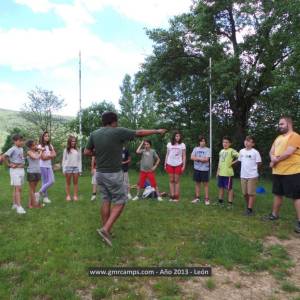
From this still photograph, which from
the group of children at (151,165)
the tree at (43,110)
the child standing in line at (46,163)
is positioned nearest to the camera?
the group of children at (151,165)

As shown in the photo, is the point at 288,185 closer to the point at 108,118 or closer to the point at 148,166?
the point at 108,118

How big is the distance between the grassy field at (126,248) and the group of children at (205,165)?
2.73 feet

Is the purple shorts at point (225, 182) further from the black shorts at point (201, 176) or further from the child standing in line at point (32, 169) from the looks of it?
the child standing in line at point (32, 169)

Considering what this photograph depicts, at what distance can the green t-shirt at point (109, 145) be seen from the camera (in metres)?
5.53

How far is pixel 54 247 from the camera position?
5445 millimetres

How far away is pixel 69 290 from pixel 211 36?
19431 millimetres

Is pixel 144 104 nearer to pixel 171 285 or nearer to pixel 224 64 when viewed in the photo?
pixel 224 64

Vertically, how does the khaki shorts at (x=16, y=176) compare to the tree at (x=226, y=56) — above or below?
below

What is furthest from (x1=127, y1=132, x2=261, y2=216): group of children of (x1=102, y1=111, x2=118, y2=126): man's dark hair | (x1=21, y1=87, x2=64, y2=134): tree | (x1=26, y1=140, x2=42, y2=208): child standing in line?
(x1=21, y1=87, x2=64, y2=134): tree

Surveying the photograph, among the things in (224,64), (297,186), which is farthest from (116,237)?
(224,64)

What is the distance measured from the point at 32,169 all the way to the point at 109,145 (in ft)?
12.3

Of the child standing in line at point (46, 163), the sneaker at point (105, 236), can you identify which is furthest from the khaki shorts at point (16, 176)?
the sneaker at point (105, 236)

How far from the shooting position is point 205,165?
9414 millimetres

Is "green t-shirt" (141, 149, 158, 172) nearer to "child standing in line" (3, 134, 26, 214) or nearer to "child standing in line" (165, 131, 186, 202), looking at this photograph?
"child standing in line" (165, 131, 186, 202)
